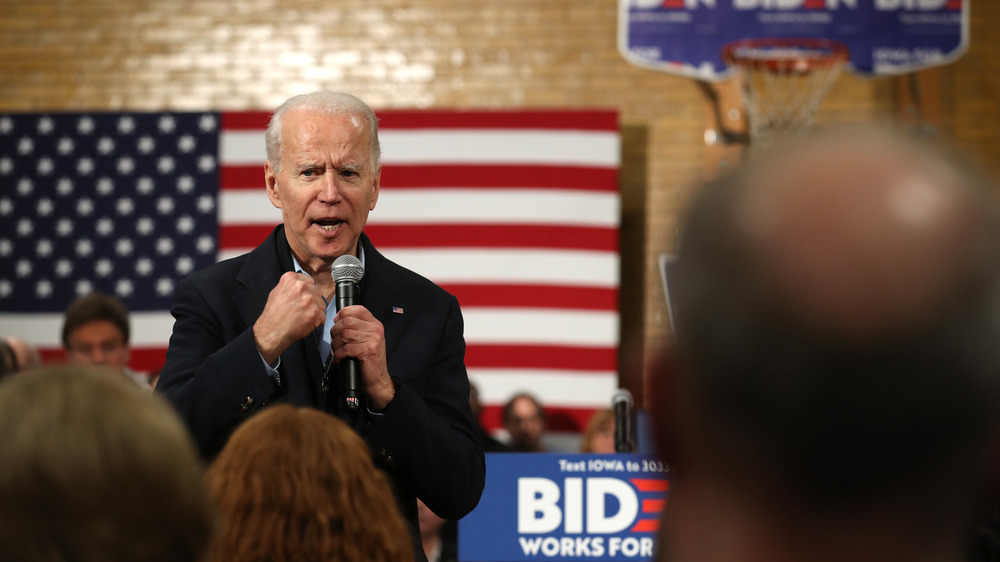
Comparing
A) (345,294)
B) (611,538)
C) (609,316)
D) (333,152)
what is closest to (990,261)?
(345,294)

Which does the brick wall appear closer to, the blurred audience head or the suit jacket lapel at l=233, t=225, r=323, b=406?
the blurred audience head

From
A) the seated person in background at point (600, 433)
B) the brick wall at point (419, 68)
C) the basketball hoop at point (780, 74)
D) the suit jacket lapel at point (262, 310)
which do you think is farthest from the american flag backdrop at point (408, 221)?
the suit jacket lapel at point (262, 310)

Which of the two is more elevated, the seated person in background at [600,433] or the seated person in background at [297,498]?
the seated person in background at [297,498]

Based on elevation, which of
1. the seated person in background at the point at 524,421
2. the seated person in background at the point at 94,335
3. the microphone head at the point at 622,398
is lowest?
the seated person in background at the point at 524,421

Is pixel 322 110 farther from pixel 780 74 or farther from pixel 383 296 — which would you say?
pixel 780 74

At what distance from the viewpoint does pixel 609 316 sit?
290 inches

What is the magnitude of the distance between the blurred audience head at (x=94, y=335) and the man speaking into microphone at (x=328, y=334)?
3.03 meters

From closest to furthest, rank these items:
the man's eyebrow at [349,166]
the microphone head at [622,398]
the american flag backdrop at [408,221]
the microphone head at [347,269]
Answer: the microphone head at [347,269] < the man's eyebrow at [349,166] < the microphone head at [622,398] < the american flag backdrop at [408,221]

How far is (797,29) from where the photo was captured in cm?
671

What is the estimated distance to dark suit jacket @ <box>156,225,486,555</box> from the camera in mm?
1840

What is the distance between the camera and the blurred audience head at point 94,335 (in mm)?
4875

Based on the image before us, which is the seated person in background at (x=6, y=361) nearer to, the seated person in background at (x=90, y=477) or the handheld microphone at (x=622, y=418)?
the handheld microphone at (x=622, y=418)

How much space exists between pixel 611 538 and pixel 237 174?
5605mm

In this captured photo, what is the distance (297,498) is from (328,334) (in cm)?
73
